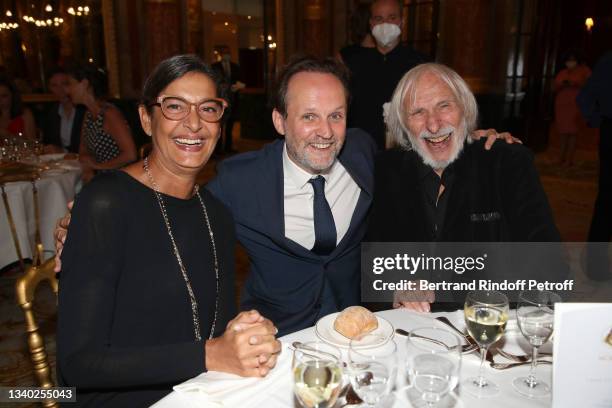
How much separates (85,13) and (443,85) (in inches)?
382

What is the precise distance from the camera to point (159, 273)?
1.46 meters

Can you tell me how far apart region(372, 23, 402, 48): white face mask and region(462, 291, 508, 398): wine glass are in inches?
113

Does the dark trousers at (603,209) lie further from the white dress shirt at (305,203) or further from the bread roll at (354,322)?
the bread roll at (354,322)

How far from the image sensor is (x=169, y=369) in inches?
48.4

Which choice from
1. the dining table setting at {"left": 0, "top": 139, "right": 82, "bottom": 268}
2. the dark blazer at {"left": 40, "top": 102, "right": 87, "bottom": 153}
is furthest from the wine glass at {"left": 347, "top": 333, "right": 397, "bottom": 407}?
the dark blazer at {"left": 40, "top": 102, "right": 87, "bottom": 153}

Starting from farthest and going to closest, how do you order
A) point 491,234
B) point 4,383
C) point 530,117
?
point 530,117 < point 4,383 < point 491,234

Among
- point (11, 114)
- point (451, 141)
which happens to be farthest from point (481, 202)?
point (11, 114)

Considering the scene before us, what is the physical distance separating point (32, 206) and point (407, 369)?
329cm

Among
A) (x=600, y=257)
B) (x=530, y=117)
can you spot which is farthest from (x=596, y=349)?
(x=530, y=117)

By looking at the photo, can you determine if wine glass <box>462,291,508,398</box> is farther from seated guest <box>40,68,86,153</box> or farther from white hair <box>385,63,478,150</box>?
seated guest <box>40,68,86,153</box>

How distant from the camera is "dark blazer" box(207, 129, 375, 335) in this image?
6.45ft

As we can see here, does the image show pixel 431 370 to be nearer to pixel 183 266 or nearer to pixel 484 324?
pixel 484 324

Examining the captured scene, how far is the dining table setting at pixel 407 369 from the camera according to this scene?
0.96m

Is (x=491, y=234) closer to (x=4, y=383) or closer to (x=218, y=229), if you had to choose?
(x=218, y=229)
